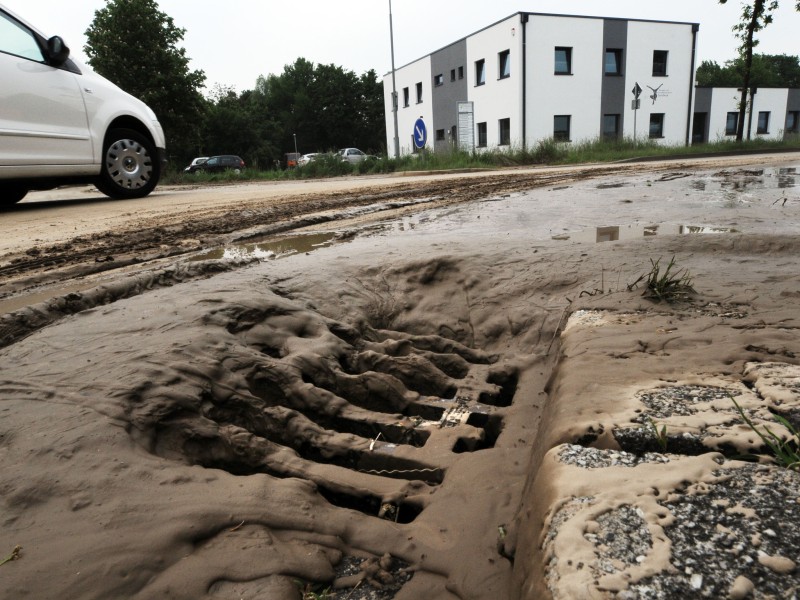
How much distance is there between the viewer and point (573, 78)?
92.0 ft

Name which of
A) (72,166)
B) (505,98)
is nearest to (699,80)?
(505,98)

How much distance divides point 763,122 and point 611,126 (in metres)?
14.3

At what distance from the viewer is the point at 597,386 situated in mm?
1535

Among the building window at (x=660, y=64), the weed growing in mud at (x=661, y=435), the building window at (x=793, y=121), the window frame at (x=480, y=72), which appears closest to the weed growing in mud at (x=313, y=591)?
the weed growing in mud at (x=661, y=435)

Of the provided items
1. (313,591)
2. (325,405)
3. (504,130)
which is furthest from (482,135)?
(313,591)

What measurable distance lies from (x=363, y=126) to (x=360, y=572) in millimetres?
61900

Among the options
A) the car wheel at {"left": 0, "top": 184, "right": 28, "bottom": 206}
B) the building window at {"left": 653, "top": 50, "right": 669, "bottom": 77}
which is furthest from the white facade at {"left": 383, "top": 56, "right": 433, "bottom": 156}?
the car wheel at {"left": 0, "top": 184, "right": 28, "bottom": 206}

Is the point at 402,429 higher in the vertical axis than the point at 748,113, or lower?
lower

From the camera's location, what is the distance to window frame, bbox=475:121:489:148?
101ft

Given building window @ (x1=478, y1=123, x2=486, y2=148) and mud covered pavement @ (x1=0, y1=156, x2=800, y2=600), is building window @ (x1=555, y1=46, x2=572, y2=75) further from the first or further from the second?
mud covered pavement @ (x1=0, y1=156, x2=800, y2=600)

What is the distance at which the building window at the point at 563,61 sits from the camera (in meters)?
27.8

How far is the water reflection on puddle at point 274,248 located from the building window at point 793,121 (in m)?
42.7

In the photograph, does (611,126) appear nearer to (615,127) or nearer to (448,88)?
(615,127)

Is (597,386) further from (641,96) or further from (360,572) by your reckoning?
(641,96)
